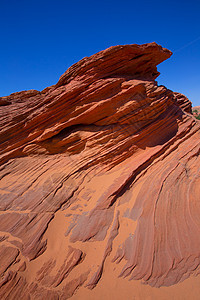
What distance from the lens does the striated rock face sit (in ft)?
13.0

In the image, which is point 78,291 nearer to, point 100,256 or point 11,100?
point 100,256

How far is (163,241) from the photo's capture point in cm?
446

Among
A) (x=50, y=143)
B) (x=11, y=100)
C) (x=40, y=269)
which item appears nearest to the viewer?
(x=40, y=269)

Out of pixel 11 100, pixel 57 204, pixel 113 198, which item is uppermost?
pixel 11 100

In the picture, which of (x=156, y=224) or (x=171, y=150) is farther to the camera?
(x=171, y=150)

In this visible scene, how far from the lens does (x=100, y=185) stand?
6477 mm

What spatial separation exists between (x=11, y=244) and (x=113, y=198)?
364 centimetres

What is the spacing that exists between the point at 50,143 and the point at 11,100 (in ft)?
13.1

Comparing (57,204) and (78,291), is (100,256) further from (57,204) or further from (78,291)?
(57,204)

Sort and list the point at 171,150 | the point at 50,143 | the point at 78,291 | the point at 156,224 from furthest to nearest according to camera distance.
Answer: the point at 50,143 → the point at 171,150 → the point at 156,224 → the point at 78,291

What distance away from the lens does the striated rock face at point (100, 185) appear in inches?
156

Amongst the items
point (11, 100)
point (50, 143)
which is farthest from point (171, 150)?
point (11, 100)

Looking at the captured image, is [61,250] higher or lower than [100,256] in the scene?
higher

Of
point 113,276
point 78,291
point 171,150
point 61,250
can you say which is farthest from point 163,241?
point 171,150
